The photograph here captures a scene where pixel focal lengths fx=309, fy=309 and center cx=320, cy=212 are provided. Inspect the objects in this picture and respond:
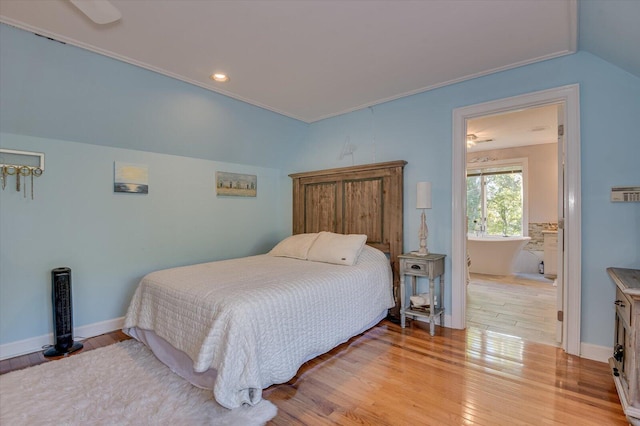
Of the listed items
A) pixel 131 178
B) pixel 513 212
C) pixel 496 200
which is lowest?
pixel 513 212

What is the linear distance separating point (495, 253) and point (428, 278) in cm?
324

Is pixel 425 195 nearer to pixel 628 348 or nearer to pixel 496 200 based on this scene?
pixel 628 348

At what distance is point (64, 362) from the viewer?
91.7 inches

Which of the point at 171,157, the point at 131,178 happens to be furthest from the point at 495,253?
the point at 131,178

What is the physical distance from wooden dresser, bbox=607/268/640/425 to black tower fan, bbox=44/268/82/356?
3.78 meters

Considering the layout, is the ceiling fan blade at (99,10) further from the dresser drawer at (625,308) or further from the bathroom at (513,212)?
the bathroom at (513,212)

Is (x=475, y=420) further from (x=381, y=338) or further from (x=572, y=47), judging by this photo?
(x=572, y=47)

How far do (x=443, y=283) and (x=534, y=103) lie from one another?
177 centimetres

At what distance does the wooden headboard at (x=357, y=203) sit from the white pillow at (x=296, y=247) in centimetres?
46

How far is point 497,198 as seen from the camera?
6234 mm

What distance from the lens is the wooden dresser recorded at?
1.61 meters

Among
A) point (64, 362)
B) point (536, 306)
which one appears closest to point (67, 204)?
point (64, 362)

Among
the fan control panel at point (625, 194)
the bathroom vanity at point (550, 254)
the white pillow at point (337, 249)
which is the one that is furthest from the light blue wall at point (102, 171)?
the bathroom vanity at point (550, 254)

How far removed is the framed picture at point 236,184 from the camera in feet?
12.6
